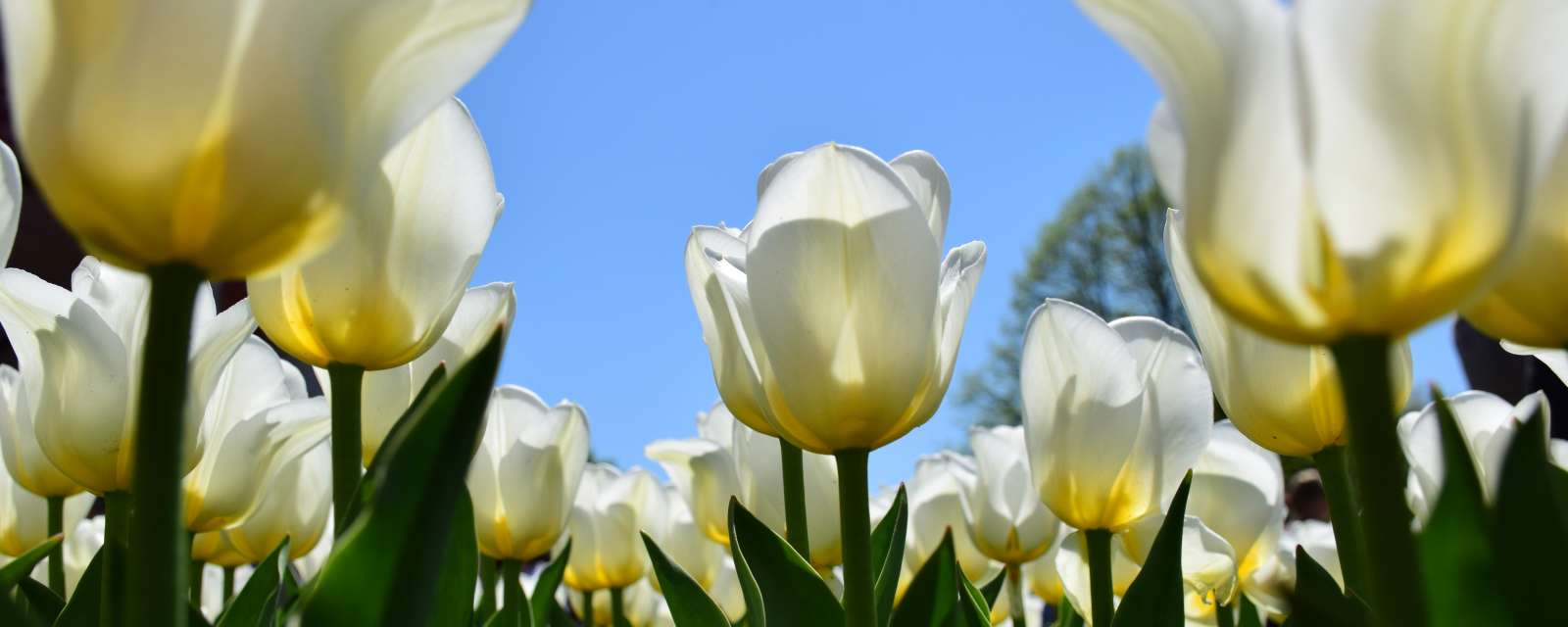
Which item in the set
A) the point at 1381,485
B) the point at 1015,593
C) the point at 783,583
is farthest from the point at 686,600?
the point at 1015,593

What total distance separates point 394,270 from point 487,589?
0.96 meters

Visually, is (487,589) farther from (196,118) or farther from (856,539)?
(196,118)

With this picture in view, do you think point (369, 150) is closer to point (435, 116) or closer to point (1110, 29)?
point (1110, 29)

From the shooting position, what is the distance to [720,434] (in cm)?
254

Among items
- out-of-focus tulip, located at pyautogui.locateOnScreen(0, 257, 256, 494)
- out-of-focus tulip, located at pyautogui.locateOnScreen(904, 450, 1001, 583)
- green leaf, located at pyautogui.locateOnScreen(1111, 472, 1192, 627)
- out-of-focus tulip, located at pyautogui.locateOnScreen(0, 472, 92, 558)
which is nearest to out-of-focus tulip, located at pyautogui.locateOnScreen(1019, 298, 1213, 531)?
green leaf, located at pyautogui.locateOnScreen(1111, 472, 1192, 627)

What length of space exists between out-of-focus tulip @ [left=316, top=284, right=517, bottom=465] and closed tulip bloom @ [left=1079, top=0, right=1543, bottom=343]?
0.96 meters

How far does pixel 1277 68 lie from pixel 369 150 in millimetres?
460

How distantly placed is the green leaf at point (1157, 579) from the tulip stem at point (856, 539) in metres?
0.22

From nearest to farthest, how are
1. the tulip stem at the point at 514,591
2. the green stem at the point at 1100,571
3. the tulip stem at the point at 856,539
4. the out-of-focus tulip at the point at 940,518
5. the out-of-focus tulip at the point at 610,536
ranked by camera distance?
the tulip stem at the point at 856,539 → the green stem at the point at 1100,571 → the tulip stem at the point at 514,591 → the out-of-focus tulip at the point at 940,518 → the out-of-focus tulip at the point at 610,536

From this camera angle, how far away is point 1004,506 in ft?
7.14

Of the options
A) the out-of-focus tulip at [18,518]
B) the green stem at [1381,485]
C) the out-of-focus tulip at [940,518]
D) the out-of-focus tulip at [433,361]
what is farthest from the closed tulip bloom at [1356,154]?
the out-of-focus tulip at [18,518]

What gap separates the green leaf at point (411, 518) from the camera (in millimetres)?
613

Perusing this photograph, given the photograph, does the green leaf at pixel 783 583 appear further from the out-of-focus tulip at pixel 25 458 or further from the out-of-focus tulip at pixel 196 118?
the out-of-focus tulip at pixel 25 458

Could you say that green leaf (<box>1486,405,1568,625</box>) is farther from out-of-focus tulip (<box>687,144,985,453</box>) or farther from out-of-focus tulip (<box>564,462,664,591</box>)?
out-of-focus tulip (<box>564,462,664,591</box>)
